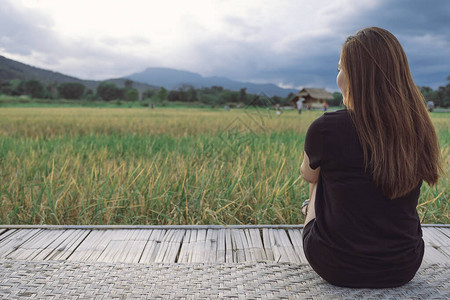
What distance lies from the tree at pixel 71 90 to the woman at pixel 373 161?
31332 millimetres

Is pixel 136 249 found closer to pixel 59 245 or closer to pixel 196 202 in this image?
pixel 59 245

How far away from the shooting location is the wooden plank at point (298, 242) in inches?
64.2

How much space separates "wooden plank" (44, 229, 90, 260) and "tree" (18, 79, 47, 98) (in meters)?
21.9

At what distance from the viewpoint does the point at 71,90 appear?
30250mm

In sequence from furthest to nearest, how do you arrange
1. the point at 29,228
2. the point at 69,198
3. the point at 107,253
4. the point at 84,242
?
1. the point at 69,198
2. the point at 29,228
3. the point at 84,242
4. the point at 107,253

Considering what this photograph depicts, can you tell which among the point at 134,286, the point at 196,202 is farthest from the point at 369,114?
the point at 196,202

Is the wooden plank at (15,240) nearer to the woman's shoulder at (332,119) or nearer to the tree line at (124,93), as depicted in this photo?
the woman's shoulder at (332,119)

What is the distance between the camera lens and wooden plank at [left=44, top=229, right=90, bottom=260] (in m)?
1.63

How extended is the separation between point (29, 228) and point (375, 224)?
5.89 ft

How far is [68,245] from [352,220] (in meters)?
1.34

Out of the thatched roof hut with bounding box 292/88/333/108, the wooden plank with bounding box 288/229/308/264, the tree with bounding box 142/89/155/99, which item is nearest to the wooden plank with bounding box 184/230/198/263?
the wooden plank with bounding box 288/229/308/264

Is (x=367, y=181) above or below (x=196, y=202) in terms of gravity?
above

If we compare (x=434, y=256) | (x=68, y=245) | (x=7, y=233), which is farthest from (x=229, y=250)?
(x=7, y=233)

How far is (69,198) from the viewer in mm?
2477
